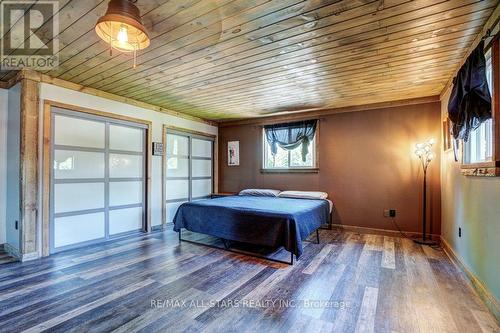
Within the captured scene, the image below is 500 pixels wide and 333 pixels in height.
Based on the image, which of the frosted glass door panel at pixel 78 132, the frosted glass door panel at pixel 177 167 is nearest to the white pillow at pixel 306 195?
the frosted glass door panel at pixel 177 167

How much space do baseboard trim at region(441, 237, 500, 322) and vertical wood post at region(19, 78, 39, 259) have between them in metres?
4.84

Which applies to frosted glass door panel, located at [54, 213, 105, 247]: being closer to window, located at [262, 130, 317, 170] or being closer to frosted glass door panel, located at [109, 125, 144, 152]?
frosted glass door panel, located at [109, 125, 144, 152]

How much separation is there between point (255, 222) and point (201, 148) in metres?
3.10

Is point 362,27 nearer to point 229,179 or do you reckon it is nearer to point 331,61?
point 331,61

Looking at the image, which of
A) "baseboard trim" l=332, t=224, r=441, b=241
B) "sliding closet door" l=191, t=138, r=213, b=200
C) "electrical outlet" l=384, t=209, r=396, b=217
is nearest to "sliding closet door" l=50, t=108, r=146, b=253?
"sliding closet door" l=191, t=138, r=213, b=200

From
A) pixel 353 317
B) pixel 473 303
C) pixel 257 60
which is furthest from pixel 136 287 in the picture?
pixel 473 303

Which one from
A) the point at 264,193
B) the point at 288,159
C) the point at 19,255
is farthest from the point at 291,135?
the point at 19,255

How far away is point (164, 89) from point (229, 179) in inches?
116

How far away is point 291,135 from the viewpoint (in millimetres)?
5316

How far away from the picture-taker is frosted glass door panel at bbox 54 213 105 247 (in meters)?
3.50

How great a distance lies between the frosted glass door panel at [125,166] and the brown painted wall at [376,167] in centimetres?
289

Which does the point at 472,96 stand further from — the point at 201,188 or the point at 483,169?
the point at 201,188

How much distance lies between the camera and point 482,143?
2.47m

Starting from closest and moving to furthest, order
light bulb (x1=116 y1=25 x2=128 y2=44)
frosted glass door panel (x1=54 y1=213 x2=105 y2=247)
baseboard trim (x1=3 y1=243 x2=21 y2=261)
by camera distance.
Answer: light bulb (x1=116 y1=25 x2=128 y2=44) → baseboard trim (x1=3 y1=243 x2=21 y2=261) → frosted glass door panel (x1=54 y1=213 x2=105 y2=247)
